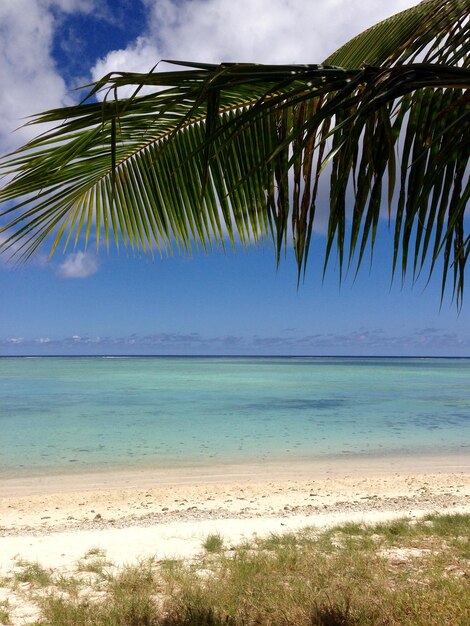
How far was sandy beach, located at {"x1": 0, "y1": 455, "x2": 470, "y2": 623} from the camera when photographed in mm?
6309

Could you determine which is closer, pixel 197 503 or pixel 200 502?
pixel 197 503

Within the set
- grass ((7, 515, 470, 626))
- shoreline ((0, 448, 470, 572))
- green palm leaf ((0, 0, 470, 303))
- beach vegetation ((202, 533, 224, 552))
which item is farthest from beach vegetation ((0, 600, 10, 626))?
green palm leaf ((0, 0, 470, 303))

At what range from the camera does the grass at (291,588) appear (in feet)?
11.8

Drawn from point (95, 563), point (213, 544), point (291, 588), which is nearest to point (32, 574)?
point (95, 563)

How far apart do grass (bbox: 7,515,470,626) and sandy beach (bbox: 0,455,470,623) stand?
22.3 inches

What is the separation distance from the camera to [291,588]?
13.7 ft

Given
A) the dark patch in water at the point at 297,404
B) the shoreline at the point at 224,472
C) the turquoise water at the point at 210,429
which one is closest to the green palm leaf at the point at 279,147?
the shoreline at the point at 224,472

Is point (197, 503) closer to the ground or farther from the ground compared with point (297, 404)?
farther from the ground

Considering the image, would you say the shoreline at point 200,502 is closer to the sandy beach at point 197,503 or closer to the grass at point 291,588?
the sandy beach at point 197,503

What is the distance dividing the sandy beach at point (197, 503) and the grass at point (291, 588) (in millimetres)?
566

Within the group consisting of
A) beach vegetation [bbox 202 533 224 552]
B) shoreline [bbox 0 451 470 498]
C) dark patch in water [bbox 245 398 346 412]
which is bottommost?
dark patch in water [bbox 245 398 346 412]

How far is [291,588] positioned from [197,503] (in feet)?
18.7

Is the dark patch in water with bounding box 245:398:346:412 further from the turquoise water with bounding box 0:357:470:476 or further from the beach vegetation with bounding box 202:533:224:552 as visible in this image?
the beach vegetation with bounding box 202:533:224:552

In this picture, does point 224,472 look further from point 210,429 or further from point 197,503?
point 210,429
